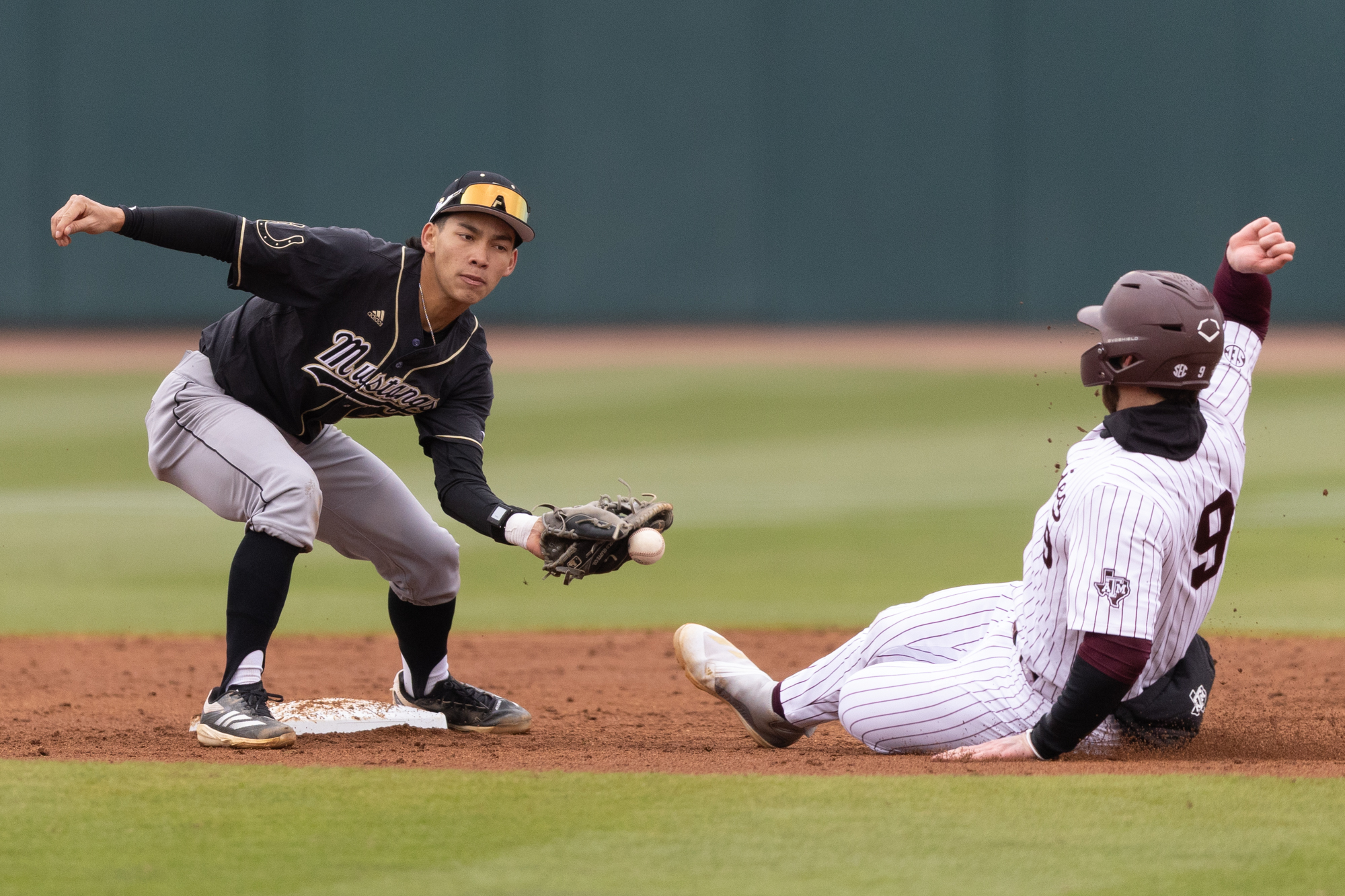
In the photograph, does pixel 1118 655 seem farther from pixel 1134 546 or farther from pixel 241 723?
pixel 241 723

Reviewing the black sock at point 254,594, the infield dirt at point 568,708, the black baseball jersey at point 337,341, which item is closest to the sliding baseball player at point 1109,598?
the infield dirt at point 568,708

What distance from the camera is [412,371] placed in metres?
3.97

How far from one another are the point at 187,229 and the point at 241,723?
1193mm

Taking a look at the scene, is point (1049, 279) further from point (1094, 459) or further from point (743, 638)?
point (1094, 459)

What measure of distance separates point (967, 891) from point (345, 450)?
8.03 ft

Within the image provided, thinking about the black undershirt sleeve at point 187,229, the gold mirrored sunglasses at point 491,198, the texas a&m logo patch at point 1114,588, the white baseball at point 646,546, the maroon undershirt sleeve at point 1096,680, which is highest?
the gold mirrored sunglasses at point 491,198

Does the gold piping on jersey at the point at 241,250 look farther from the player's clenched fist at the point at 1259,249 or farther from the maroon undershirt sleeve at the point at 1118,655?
the player's clenched fist at the point at 1259,249

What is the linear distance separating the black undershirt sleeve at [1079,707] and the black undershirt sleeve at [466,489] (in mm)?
1361

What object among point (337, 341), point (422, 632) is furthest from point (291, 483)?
point (422, 632)

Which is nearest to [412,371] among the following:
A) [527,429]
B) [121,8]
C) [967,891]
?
[967,891]

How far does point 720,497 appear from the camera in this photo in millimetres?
10945

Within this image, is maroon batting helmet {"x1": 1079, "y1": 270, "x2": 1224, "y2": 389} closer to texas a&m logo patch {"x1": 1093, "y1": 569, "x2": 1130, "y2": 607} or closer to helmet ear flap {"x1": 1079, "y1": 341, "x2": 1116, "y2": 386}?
helmet ear flap {"x1": 1079, "y1": 341, "x2": 1116, "y2": 386}

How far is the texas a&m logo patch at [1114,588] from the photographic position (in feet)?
9.84

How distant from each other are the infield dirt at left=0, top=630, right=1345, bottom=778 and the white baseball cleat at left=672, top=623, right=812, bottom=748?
56mm
